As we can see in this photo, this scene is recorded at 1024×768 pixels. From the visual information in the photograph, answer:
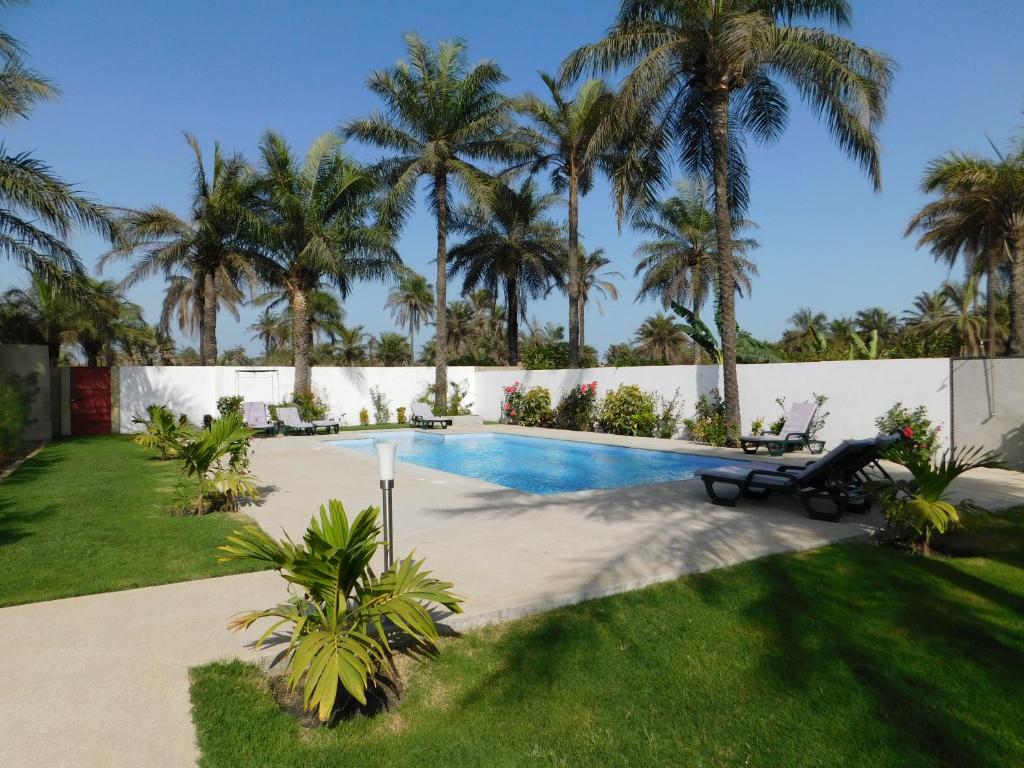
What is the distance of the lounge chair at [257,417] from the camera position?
19734mm

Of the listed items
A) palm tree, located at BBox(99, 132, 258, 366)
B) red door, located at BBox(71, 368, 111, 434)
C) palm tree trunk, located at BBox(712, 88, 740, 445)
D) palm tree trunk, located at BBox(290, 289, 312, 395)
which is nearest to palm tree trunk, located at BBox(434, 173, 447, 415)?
palm tree trunk, located at BBox(290, 289, 312, 395)

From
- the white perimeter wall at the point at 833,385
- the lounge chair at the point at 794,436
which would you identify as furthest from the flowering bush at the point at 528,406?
the lounge chair at the point at 794,436

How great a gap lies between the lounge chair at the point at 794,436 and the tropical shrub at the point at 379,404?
14817 millimetres

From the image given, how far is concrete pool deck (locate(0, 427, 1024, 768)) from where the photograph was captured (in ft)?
9.84

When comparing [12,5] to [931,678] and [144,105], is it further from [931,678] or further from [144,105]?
[931,678]

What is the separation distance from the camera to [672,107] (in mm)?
15453

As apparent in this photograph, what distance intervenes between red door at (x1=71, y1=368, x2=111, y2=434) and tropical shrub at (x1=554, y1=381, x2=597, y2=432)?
49.3ft

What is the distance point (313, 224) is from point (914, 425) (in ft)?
59.5

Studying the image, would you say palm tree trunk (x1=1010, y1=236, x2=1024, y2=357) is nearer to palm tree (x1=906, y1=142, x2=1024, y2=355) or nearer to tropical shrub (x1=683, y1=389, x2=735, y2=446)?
palm tree (x1=906, y1=142, x2=1024, y2=355)

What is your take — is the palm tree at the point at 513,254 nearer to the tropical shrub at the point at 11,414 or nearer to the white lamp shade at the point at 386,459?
the tropical shrub at the point at 11,414

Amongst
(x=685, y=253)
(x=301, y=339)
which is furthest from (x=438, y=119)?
(x=685, y=253)

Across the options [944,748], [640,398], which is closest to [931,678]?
[944,748]

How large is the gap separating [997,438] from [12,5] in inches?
804

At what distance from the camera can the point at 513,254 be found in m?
26.7
